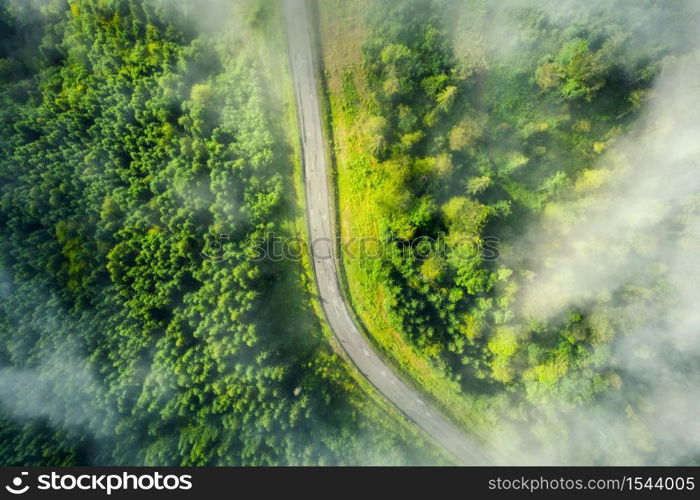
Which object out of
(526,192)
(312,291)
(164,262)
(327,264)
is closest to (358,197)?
(327,264)

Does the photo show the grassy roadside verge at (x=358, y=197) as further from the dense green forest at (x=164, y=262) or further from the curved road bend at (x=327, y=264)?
the dense green forest at (x=164, y=262)

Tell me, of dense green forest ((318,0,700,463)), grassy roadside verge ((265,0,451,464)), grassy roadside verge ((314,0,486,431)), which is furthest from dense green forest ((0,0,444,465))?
dense green forest ((318,0,700,463))

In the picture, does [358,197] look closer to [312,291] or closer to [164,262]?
[312,291]

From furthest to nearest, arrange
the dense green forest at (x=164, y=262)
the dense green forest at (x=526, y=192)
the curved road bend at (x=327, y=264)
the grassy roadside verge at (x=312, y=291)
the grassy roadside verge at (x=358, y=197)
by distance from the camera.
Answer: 1. the dense green forest at (x=164, y=262)
2. the grassy roadside verge at (x=312, y=291)
3. the curved road bend at (x=327, y=264)
4. the grassy roadside verge at (x=358, y=197)
5. the dense green forest at (x=526, y=192)

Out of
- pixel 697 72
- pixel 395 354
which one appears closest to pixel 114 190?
pixel 395 354

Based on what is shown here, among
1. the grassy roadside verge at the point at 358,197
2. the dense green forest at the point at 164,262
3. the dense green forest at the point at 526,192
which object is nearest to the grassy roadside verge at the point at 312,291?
the dense green forest at the point at 164,262
